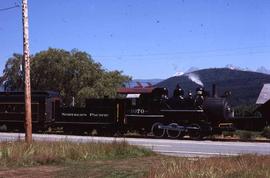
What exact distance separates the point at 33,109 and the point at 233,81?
5849 cm

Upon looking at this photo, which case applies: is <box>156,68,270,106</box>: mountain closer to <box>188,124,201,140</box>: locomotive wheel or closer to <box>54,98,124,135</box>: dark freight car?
<box>54,98,124,135</box>: dark freight car

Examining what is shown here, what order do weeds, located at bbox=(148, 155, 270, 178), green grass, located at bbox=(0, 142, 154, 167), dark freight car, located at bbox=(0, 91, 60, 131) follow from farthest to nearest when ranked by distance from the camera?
dark freight car, located at bbox=(0, 91, 60, 131), green grass, located at bbox=(0, 142, 154, 167), weeds, located at bbox=(148, 155, 270, 178)

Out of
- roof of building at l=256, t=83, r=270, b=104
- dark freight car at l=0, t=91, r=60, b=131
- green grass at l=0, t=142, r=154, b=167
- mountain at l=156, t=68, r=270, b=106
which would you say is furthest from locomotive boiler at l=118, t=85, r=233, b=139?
mountain at l=156, t=68, r=270, b=106

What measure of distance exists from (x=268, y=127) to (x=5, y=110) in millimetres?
19262

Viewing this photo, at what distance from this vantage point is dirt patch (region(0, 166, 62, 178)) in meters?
12.2

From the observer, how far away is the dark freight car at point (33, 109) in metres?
39.8

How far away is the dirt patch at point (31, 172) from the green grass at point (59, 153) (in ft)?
3.15

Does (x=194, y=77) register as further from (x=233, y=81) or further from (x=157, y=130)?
(x=157, y=130)

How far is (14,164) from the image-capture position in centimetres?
1445

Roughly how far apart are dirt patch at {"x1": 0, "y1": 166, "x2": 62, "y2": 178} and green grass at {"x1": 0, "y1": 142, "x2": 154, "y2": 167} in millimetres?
959

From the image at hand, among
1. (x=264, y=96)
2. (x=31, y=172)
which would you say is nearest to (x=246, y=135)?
(x=31, y=172)

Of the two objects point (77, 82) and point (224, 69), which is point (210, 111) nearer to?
point (77, 82)

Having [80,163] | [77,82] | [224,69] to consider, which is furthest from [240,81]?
[80,163]

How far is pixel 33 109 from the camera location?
131 feet
